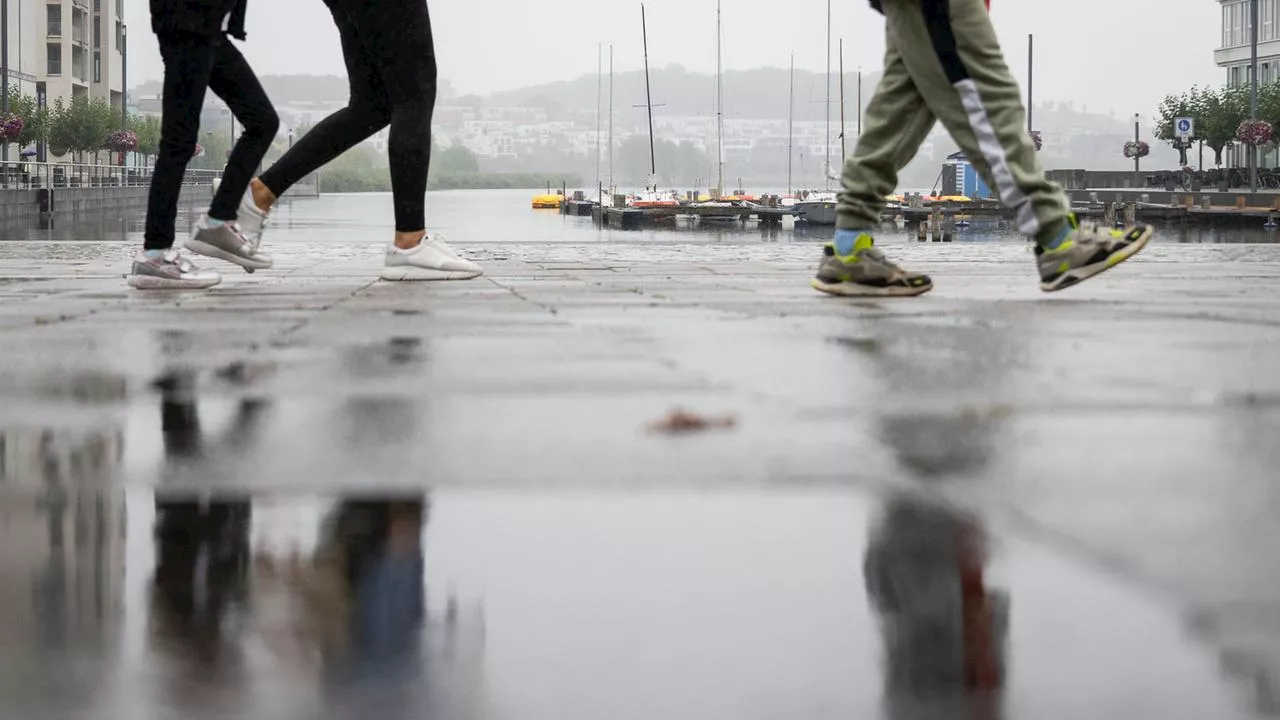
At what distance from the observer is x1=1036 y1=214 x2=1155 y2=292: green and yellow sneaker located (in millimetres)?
5062

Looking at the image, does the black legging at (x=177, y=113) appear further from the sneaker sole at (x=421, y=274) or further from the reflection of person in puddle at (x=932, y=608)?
the reflection of person in puddle at (x=932, y=608)

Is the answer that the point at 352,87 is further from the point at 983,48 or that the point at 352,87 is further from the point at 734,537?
the point at 734,537

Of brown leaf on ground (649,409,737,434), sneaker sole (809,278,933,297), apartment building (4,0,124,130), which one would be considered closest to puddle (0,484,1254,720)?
brown leaf on ground (649,409,737,434)

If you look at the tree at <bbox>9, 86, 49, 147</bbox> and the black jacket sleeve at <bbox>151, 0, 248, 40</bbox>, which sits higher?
the tree at <bbox>9, 86, 49, 147</bbox>

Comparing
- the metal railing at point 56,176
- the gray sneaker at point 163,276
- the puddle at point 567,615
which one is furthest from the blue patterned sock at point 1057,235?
the metal railing at point 56,176

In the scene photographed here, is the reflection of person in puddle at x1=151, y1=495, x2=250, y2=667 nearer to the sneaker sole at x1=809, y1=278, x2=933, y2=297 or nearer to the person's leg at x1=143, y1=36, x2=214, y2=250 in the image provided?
the sneaker sole at x1=809, y1=278, x2=933, y2=297

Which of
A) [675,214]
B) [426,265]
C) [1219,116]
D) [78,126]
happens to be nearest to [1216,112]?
[1219,116]

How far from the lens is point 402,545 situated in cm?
161

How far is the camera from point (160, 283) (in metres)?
6.12

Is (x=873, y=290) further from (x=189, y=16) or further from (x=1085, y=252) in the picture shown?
(x=189, y=16)

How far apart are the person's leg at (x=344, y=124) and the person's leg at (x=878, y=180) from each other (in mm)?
1968

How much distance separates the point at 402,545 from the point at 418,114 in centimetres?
497

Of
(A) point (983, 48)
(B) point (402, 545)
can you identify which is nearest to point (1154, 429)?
(B) point (402, 545)

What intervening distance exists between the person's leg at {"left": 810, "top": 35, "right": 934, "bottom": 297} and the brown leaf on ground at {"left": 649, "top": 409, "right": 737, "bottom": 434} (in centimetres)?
310
